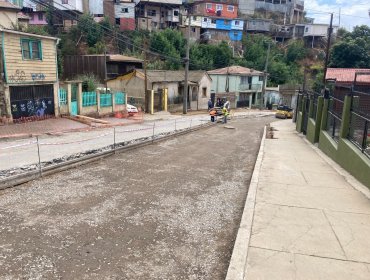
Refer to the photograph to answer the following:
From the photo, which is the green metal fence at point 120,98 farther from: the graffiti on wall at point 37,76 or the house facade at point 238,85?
the house facade at point 238,85

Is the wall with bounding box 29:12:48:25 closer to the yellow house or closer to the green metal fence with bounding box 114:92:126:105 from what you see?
the green metal fence with bounding box 114:92:126:105

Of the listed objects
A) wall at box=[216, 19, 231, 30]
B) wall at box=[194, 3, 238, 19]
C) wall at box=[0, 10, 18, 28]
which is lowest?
wall at box=[0, 10, 18, 28]

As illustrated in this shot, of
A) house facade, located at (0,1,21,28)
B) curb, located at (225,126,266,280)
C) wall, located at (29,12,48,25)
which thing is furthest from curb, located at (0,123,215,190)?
wall, located at (29,12,48,25)

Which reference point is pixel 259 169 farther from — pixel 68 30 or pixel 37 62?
pixel 68 30

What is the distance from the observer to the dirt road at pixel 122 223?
480 cm

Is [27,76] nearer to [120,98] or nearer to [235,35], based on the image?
[120,98]

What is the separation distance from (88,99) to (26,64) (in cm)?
590

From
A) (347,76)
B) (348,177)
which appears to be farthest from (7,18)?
(348,177)

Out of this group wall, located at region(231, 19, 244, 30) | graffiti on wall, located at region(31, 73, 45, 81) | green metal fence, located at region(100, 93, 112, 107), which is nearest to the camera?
graffiti on wall, located at region(31, 73, 45, 81)

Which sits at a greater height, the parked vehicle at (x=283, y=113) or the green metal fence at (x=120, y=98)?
the green metal fence at (x=120, y=98)

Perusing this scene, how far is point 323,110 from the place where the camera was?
15008 mm

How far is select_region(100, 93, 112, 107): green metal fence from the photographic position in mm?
26266

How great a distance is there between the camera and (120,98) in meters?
28.6

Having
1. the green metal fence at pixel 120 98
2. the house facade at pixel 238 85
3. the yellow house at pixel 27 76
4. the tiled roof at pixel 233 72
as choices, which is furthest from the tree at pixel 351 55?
the yellow house at pixel 27 76
